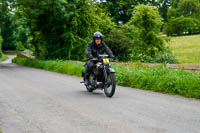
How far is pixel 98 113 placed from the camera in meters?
6.67

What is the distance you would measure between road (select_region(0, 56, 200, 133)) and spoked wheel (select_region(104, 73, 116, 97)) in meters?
0.20

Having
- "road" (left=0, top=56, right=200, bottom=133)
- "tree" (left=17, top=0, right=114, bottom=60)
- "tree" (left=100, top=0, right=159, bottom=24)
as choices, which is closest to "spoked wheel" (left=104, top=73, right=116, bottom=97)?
"road" (left=0, top=56, right=200, bottom=133)

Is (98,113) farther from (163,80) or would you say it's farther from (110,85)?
(163,80)

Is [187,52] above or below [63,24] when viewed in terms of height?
below

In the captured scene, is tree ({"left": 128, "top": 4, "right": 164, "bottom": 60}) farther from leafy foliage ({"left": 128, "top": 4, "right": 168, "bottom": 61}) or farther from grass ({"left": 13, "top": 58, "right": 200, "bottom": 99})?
grass ({"left": 13, "top": 58, "right": 200, "bottom": 99})

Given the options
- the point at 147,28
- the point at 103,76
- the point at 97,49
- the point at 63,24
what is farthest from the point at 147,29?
the point at 103,76

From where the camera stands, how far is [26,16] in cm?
2578

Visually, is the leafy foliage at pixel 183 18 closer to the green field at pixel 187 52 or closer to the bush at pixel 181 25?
the bush at pixel 181 25

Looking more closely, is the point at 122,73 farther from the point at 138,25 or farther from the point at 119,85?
the point at 138,25

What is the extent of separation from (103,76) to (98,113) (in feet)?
8.98

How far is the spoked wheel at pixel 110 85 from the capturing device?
28.3ft

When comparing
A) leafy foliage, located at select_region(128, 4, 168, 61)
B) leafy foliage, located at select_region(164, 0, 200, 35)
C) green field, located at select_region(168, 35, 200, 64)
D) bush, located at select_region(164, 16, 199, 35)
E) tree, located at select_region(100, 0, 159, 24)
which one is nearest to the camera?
leafy foliage, located at select_region(128, 4, 168, 61)

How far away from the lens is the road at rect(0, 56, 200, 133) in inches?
214

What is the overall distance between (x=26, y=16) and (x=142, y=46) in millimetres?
9646
